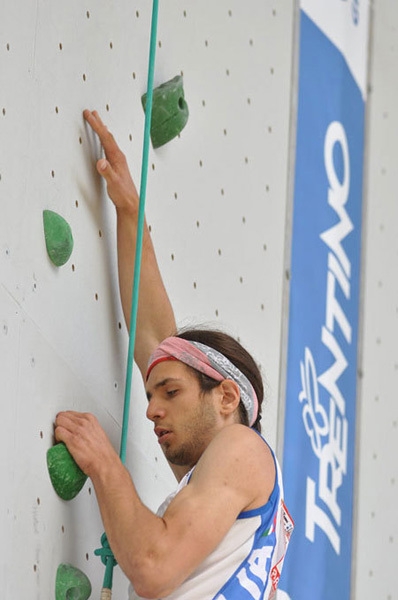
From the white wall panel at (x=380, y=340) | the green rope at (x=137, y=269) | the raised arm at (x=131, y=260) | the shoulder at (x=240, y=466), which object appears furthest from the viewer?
the white wall panel at (x=380, y=340)

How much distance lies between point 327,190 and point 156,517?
1.44m

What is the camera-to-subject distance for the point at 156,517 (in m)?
1.86

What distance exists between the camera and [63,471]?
198 centimetres

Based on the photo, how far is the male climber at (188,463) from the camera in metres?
1.85

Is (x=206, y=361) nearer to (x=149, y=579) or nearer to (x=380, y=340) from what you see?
(x=149, y=579)

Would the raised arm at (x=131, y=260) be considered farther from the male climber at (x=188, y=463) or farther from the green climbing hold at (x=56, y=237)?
the green climbing hold at (x=56, y=237)

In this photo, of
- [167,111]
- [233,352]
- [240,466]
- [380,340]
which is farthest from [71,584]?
[380,340]

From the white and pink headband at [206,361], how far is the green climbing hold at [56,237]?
226 mm

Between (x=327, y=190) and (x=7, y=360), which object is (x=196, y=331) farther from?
(x=327, y=190)

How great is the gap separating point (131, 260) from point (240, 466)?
46 cm

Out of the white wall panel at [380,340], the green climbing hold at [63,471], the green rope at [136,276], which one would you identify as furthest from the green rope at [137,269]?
the white wall panel at [380,340]

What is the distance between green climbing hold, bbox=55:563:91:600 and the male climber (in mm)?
84

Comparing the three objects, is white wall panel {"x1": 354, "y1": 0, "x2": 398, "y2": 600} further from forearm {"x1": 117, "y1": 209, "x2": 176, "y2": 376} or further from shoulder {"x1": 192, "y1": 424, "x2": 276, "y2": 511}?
shoulder {"x1": 192, "y1": 424, "x2": 276, "y2": 511}

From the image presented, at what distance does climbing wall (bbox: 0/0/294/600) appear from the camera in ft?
6.36
